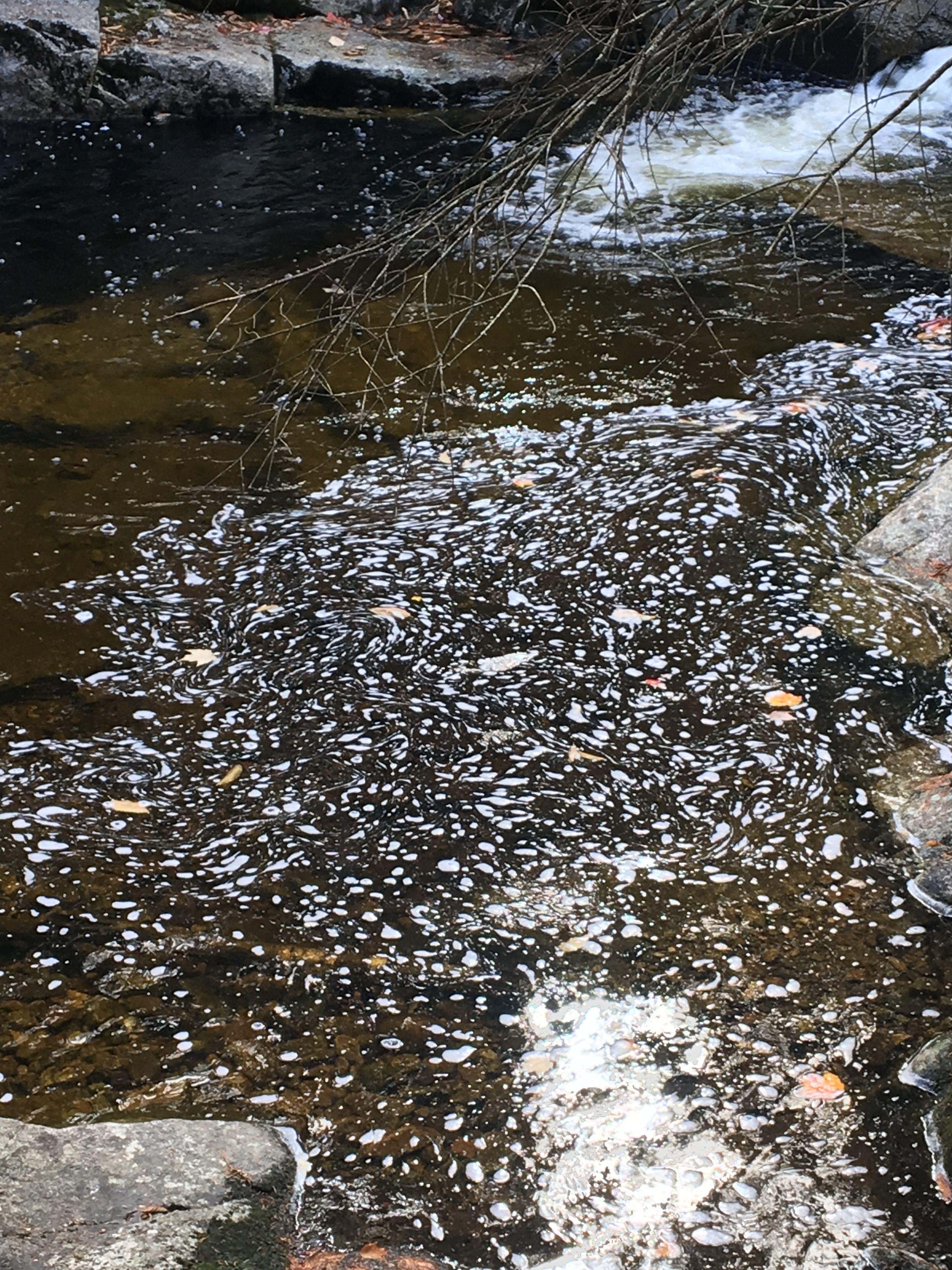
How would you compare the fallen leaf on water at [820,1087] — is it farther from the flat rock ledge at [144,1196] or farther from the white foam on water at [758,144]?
the white foam on water at [758,144]

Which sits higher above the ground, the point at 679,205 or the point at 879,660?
the point at 679,205

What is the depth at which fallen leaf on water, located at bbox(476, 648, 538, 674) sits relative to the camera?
4586mm

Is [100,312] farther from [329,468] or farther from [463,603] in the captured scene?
[463,603]

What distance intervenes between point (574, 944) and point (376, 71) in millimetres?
10927

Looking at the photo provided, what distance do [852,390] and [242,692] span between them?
3.99 meters

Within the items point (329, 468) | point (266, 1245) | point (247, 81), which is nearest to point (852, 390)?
point (329, 468)

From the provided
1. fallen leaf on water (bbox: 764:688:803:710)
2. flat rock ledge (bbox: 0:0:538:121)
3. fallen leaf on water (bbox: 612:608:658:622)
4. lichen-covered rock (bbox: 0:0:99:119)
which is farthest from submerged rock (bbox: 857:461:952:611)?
lichen-covered rock (bbox: 0:0:99:119)

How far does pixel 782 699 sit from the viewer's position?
14.5ft

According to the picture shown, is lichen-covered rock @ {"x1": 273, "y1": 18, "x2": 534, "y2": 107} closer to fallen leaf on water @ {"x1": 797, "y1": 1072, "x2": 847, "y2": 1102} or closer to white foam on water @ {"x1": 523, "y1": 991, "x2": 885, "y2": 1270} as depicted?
white foam on water @ {"x1": 523, "y1": 991, "x2": 885, "y2": 1270}

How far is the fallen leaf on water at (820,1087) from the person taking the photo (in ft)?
9.99

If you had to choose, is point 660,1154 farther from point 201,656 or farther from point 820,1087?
point 201,656

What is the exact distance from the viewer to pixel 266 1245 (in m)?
2.57

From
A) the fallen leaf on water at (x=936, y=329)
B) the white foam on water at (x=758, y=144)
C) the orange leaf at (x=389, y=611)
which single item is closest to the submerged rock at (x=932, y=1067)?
the orange leaf at (x=389, y=611)

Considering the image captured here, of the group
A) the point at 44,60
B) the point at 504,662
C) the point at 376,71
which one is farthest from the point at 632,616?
the point at 44,60
